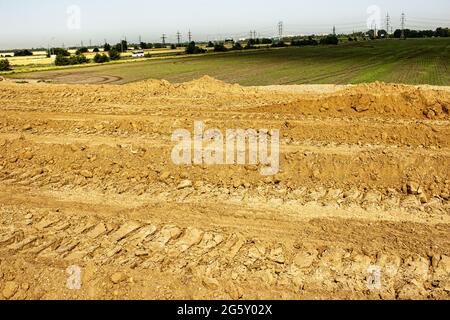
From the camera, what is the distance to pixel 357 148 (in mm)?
10719

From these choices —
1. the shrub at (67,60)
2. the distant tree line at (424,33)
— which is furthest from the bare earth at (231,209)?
the distant tree line at (424,33)

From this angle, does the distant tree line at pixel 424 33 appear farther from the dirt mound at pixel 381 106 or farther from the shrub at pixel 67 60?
the dirt mound at pixel 381 106

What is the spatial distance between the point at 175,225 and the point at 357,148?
5.71 meters

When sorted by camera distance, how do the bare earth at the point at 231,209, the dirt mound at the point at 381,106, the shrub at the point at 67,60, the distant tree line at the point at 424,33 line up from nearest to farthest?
the bare earth at the point at 231,209
the dirt mound at the point at 381,106
the shrub at the point at 67,60
the distant tree line at the point at 424,33

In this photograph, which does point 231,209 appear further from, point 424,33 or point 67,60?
point 424,33

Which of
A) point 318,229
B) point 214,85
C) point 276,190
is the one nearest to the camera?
point 318,229

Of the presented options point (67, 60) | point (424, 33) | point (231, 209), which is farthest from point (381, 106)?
point (424, 33)

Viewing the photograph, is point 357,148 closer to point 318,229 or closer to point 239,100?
point 318,229

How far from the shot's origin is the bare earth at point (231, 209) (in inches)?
229

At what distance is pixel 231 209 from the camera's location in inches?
320

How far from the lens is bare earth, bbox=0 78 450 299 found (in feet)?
19.0

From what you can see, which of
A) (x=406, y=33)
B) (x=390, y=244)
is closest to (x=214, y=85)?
(x=390, y=244)

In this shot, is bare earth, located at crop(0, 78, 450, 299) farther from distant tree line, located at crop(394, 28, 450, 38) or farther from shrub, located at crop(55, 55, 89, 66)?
distant tree line, located at crop(394, 28, 450, 38)

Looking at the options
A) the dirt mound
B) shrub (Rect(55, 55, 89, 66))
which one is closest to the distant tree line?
shrub (Rect(55, 55, 89, 66))
